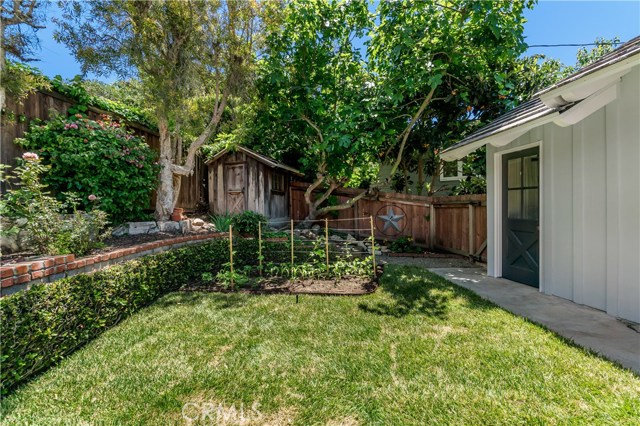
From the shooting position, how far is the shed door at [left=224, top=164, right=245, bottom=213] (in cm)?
816

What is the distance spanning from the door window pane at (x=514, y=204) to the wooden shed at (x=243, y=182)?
5732mm

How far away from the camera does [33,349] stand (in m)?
2.20

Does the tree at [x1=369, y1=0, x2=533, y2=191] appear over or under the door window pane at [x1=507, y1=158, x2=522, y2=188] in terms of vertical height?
over

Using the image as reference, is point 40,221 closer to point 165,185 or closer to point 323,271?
point 165,185

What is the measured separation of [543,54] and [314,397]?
426 inches

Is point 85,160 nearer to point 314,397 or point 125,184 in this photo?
point 125,184

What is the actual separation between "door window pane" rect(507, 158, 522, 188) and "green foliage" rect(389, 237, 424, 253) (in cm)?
342

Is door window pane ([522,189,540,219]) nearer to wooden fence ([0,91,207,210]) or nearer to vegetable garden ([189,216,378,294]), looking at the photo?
vegetable garden ([189,216,378,294])

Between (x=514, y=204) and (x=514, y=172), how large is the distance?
57 cm

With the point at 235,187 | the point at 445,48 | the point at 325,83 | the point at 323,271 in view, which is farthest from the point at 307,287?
the point at 445,48

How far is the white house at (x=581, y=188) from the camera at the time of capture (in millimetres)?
3031

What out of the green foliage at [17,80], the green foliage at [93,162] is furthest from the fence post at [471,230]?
the green foliage at [17,80]

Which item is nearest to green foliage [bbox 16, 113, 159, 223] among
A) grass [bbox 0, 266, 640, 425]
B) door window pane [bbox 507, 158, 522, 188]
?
grass [bbox 0, 266, 640, 425]

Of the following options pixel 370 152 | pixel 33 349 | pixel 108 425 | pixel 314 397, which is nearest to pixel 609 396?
pixel 314 397
